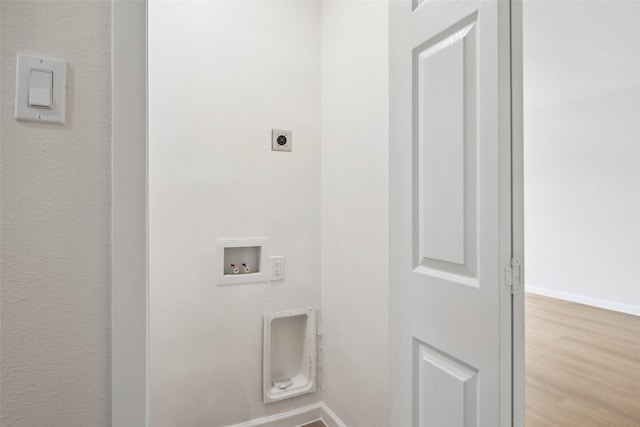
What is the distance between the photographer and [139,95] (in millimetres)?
646

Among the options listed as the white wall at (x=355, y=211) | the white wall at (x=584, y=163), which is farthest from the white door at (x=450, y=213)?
the white wall at (x=584, y=163)

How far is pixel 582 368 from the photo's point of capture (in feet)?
9.21

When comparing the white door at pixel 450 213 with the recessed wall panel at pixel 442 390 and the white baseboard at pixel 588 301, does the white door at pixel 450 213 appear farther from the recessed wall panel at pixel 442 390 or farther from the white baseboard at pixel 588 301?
the white baseboard at pixel 588 301

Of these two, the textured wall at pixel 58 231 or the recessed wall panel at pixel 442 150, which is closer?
the textured wall at pixel 58 231

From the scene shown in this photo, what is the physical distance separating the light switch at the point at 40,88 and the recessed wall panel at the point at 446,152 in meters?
0.91

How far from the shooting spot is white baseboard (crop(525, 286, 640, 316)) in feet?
13.8

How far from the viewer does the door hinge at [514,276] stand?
0.89m

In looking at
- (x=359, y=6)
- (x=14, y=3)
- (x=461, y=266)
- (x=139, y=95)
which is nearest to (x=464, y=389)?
(x=461, y=266)

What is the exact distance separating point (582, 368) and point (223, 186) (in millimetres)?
3039

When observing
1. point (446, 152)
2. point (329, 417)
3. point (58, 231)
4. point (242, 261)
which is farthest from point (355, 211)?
point (58, 231)

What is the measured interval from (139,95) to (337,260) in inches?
54.7

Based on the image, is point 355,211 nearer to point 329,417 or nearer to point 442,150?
point 442,150

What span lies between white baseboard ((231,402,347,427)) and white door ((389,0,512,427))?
2.59 ft

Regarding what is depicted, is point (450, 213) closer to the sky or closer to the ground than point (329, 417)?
closer to the sky
